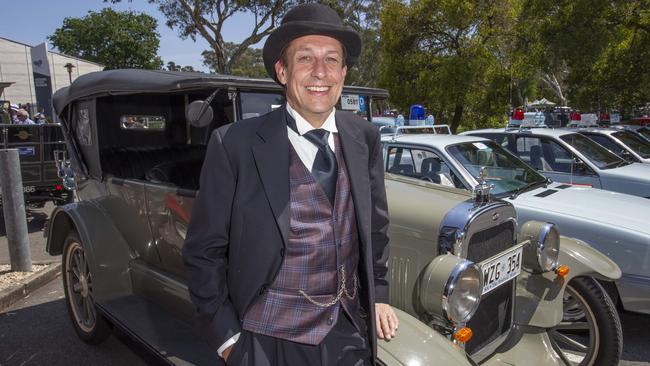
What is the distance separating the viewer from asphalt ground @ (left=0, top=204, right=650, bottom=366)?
367 centimetres

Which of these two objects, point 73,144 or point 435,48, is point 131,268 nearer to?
point 73,144

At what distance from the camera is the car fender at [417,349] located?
1.97 metres

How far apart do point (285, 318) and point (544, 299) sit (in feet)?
7.20

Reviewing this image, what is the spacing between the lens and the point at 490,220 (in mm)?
2734

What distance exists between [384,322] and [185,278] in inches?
66.8

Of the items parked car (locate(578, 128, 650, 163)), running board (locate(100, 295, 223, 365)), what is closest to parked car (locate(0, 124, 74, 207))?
running board (locate(100, 295, 223, 365))

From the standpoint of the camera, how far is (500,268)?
9.01ft

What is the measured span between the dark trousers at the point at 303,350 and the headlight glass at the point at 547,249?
175cm

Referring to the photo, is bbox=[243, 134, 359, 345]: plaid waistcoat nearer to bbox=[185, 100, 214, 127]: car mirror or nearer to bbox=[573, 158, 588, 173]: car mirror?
bbox=[185, 100, 214, 127]: car mirror

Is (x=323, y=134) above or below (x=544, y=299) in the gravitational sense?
above

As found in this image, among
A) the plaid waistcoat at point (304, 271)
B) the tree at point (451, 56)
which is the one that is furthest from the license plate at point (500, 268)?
the tree at point (451, 56)

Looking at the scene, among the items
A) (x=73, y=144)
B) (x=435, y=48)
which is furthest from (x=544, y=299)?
(x=435, y=48)

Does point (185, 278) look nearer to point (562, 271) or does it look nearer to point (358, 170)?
point (358, 170)

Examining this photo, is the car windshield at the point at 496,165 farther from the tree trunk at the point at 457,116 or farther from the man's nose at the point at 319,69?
the tree trunk at the point at 457,116
